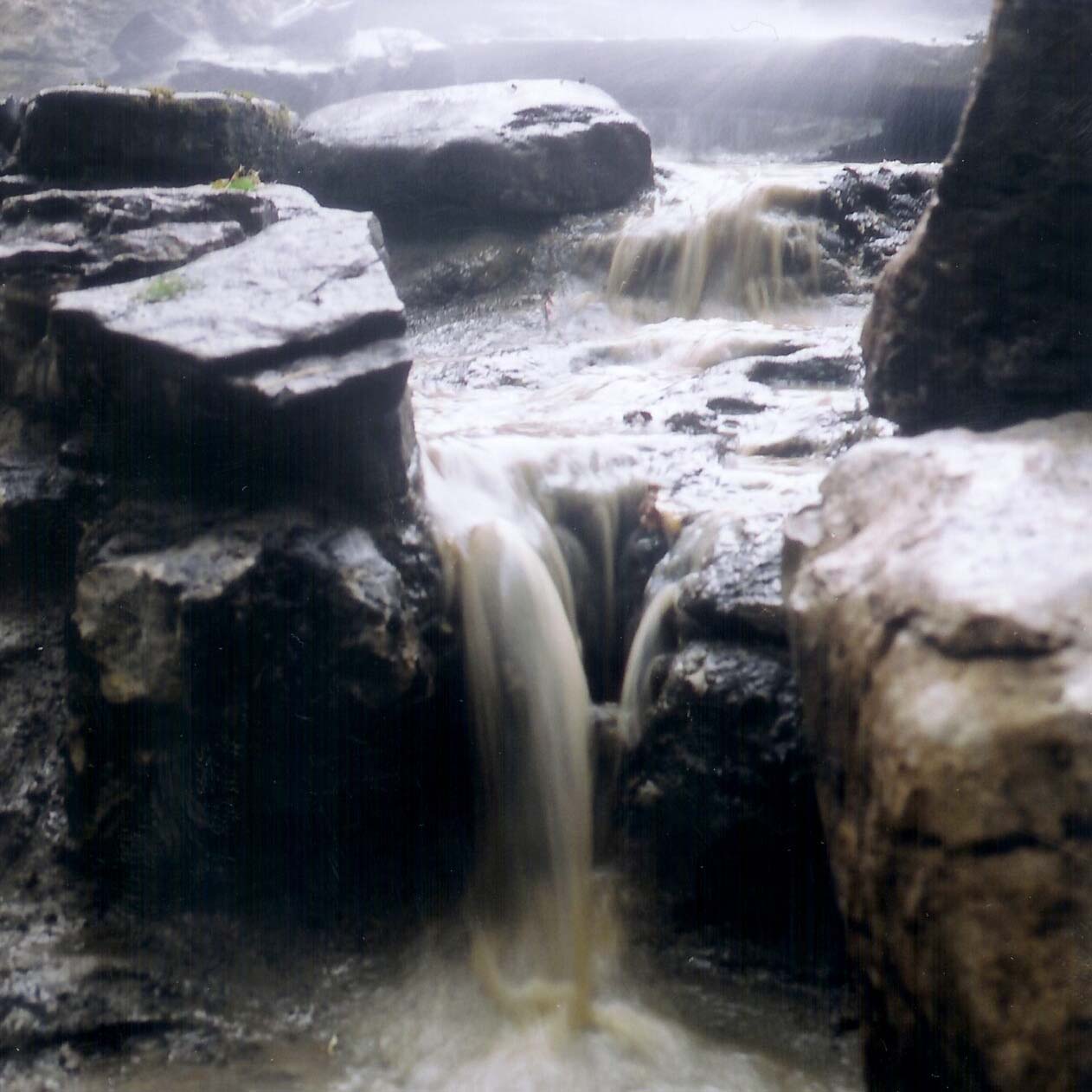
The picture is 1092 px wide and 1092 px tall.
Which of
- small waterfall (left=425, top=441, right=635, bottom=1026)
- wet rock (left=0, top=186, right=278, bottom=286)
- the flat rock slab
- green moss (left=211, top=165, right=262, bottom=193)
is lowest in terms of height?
small waterfall (left=425, top=441, right=635, bottom=1026)

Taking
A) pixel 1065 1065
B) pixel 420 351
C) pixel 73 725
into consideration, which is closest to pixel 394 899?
pixel 73 725

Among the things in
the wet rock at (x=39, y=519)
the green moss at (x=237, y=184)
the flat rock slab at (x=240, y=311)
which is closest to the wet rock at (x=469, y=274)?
the green moss at (x=237, y=184)

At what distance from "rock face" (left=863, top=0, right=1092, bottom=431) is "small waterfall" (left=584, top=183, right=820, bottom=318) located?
3.75 meters

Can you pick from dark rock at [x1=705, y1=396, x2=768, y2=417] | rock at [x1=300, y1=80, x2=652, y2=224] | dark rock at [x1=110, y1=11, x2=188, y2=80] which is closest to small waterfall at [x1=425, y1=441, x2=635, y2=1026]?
dark rock at [x1=705, y1=396, x2=768, y2=417]

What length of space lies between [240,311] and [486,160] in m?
4.90

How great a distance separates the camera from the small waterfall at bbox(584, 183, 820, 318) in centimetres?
691

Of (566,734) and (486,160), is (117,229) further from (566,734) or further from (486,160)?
(486,160)

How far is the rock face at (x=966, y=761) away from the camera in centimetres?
177

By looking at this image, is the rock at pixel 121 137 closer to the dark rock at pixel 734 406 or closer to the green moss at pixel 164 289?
the green moss at pixel 164 289

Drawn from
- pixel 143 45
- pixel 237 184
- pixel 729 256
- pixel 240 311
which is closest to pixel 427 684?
pixel 240 311

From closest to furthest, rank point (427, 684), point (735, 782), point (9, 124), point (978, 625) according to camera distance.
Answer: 1. point (978, 625)
2. point (735, 782)
3. point (427, 684)
4. point (9, 124)

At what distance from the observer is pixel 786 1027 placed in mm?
2816

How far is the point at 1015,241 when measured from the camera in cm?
299

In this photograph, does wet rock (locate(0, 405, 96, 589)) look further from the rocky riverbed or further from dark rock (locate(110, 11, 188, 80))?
dark rock (locate(110, 11, 188, 80))
